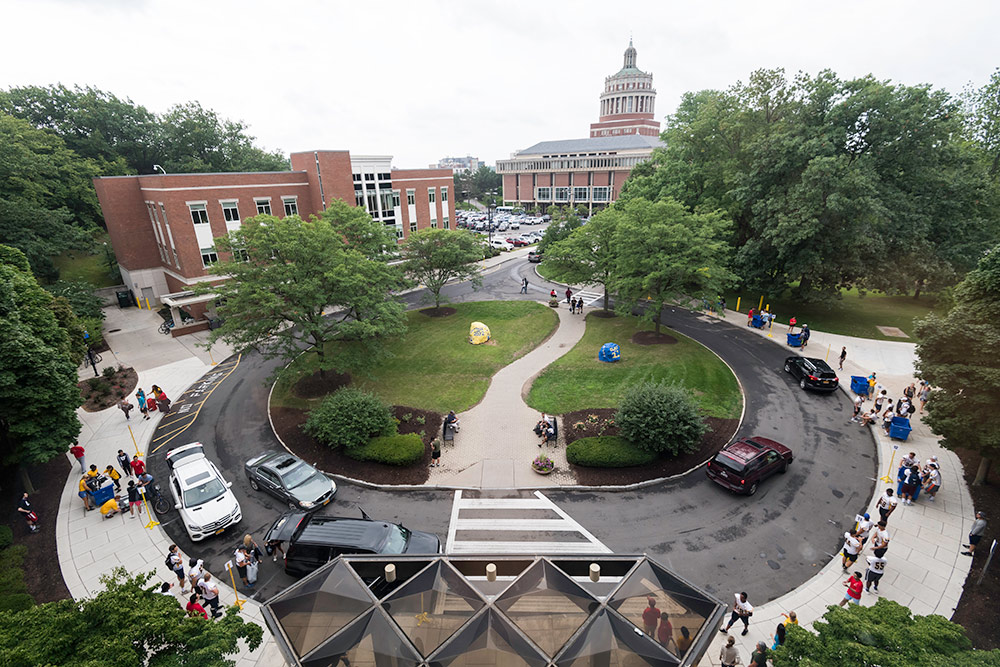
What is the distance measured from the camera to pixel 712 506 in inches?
643

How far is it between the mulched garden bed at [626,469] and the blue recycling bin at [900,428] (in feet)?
19.9

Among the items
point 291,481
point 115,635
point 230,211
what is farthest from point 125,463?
point 230,211

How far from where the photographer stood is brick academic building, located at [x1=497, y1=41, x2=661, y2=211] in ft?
317

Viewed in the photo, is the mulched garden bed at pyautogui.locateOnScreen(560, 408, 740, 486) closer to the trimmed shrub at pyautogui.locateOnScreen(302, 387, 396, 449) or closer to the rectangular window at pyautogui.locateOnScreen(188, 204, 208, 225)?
the trimmed shrub at pyautogui.locateOnScreen(302, 387, 396, 449)

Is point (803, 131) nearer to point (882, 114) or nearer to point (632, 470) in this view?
point (882, 114)

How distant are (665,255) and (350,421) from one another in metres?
20.4

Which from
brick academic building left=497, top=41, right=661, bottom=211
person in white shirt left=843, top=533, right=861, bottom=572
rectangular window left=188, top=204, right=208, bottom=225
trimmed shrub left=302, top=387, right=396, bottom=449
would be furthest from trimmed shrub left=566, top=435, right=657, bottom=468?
brick academic building left=497, top=41, right=661, bottom=211

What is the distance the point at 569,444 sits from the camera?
19.8 metres

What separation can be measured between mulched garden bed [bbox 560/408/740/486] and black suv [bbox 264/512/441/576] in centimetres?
704

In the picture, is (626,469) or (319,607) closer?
(319,607)

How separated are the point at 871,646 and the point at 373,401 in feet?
56.9

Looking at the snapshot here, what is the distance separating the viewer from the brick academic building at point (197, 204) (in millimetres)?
36594

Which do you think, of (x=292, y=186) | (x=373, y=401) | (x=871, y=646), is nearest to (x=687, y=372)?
(x=373, y=401)

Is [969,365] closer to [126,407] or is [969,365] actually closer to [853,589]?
[853,589]
